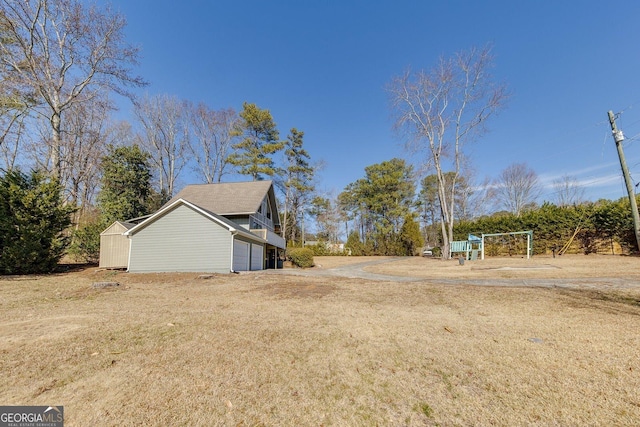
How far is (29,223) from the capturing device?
11766 mm

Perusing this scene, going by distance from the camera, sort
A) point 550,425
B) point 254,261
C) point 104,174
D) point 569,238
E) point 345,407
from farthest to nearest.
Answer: point 104,174, point 569,238, point 254,261, point 345,407, point 550,425

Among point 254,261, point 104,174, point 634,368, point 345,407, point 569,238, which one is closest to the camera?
point 345,407

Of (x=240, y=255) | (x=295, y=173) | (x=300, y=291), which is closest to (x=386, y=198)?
(x=295, y=173)

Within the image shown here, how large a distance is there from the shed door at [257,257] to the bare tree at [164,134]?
15.0 meters

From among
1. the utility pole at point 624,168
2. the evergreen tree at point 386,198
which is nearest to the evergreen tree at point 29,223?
the utility pole at point 624,168

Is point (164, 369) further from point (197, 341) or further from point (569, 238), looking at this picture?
point (569, 238)

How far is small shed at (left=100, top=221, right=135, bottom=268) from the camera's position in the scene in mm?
15789

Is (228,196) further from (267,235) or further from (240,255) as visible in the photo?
(240,255)

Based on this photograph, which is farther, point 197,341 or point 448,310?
point 448,310

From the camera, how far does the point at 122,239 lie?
15977 millimetres

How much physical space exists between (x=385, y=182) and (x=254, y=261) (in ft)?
76.9

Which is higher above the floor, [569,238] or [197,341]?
[569,238]

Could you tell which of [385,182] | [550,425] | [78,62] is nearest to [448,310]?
[550,425]

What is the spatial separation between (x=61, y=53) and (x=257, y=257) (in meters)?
16.9
